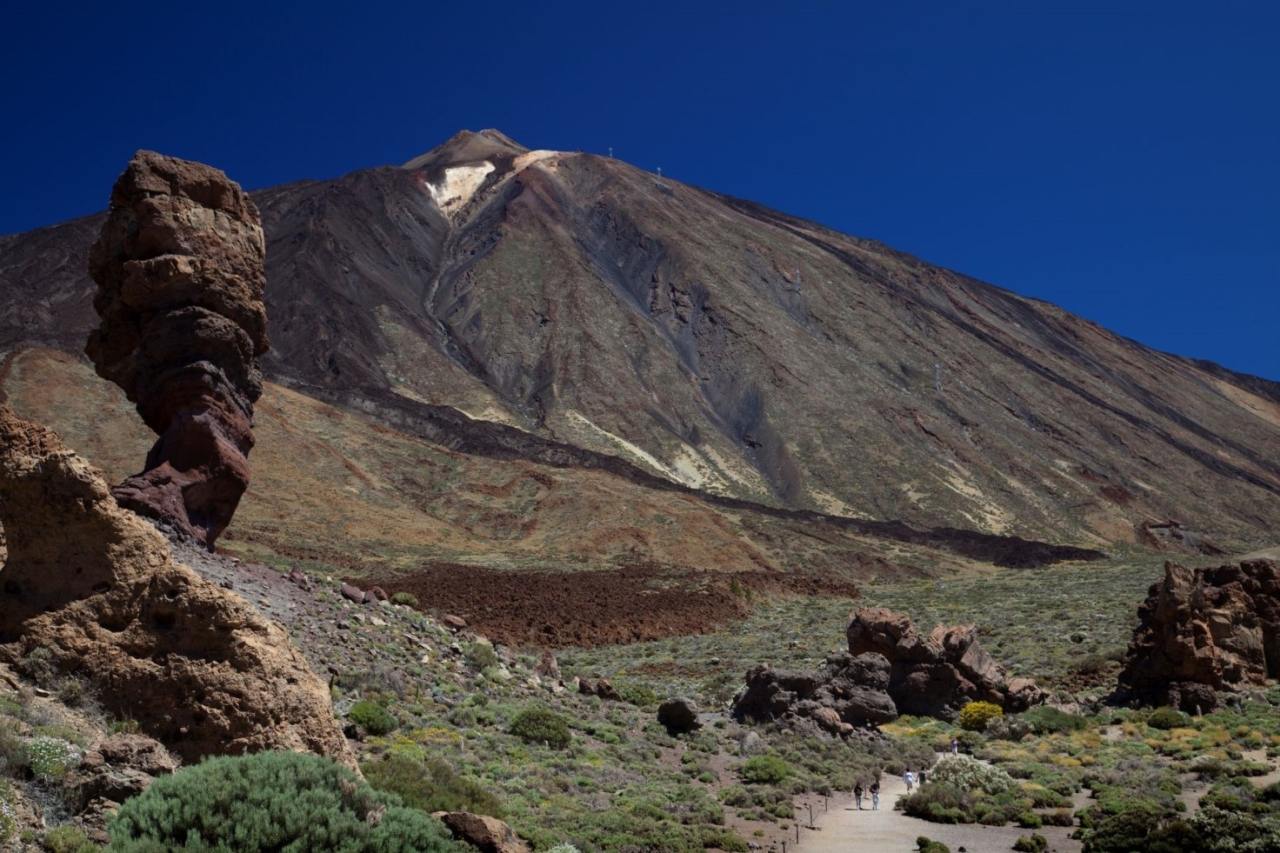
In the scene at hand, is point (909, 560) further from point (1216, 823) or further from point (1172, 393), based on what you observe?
point (1172, 393)

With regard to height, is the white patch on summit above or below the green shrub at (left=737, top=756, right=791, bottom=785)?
above

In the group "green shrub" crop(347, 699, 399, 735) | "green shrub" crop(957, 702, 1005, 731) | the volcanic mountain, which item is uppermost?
the volcanic mountain

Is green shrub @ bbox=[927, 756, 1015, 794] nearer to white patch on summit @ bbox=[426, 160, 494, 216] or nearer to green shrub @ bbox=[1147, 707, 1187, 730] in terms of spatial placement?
green shrub @ bbox=[1147, 707, 1187, 730]

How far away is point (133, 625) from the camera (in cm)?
877

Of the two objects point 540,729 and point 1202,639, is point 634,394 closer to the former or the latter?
point 1202,639

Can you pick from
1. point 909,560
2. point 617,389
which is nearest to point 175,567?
point 909,560

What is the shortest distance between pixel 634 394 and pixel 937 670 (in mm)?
78377

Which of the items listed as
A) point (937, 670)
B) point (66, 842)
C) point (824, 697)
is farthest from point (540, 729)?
point (937, 670)

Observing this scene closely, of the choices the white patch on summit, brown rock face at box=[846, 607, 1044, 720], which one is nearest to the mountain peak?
the white patch on summit

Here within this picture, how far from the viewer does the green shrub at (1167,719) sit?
25.3 metres

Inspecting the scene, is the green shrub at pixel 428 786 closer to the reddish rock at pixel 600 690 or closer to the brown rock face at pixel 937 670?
the reddish rock at pixel 600 690

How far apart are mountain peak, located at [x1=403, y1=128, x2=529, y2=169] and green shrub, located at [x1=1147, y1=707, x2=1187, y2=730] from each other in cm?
15861

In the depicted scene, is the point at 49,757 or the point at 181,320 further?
the point at 181,320

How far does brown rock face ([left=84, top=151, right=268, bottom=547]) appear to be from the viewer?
2091 cm
